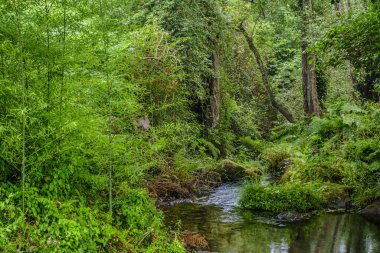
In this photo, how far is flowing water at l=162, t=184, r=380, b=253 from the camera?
7785 millimetres

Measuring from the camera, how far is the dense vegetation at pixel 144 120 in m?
5.29

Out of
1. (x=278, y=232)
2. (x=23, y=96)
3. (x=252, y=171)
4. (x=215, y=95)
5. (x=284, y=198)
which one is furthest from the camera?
(x=215, y=95)

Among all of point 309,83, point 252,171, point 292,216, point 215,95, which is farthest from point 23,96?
point 309,83

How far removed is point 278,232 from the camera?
28.8 feet

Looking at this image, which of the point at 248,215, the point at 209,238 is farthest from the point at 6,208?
the point at 248,215

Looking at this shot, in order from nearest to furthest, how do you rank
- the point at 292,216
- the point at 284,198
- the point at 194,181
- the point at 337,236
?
the point at 337,236
the point at 292,216
the point at 284,198
the point at 194,181

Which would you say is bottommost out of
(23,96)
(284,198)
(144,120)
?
(284,198)

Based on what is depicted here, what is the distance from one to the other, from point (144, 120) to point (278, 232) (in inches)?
167

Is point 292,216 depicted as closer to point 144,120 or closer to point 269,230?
point 269,230

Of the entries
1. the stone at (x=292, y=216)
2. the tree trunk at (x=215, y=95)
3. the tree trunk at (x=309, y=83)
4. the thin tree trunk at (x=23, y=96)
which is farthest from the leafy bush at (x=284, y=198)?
the tree trunk at (x=309, y=83)

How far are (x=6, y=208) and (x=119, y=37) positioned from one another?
3.48 metres

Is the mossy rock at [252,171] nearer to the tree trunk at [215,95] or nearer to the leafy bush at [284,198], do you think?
the tree trunk at [215,95]

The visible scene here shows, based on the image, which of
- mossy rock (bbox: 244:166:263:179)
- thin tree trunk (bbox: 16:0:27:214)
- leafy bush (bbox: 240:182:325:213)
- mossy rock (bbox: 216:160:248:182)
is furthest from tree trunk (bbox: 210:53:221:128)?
thin tree trunk (bbox: 16:0:27:214)

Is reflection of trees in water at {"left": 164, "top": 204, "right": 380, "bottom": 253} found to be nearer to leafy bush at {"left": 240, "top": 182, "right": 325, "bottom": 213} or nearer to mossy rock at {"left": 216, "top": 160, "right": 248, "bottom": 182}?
leafy bush at {"left": 240, "top": 182, "right": 325, "bottom": 213}
